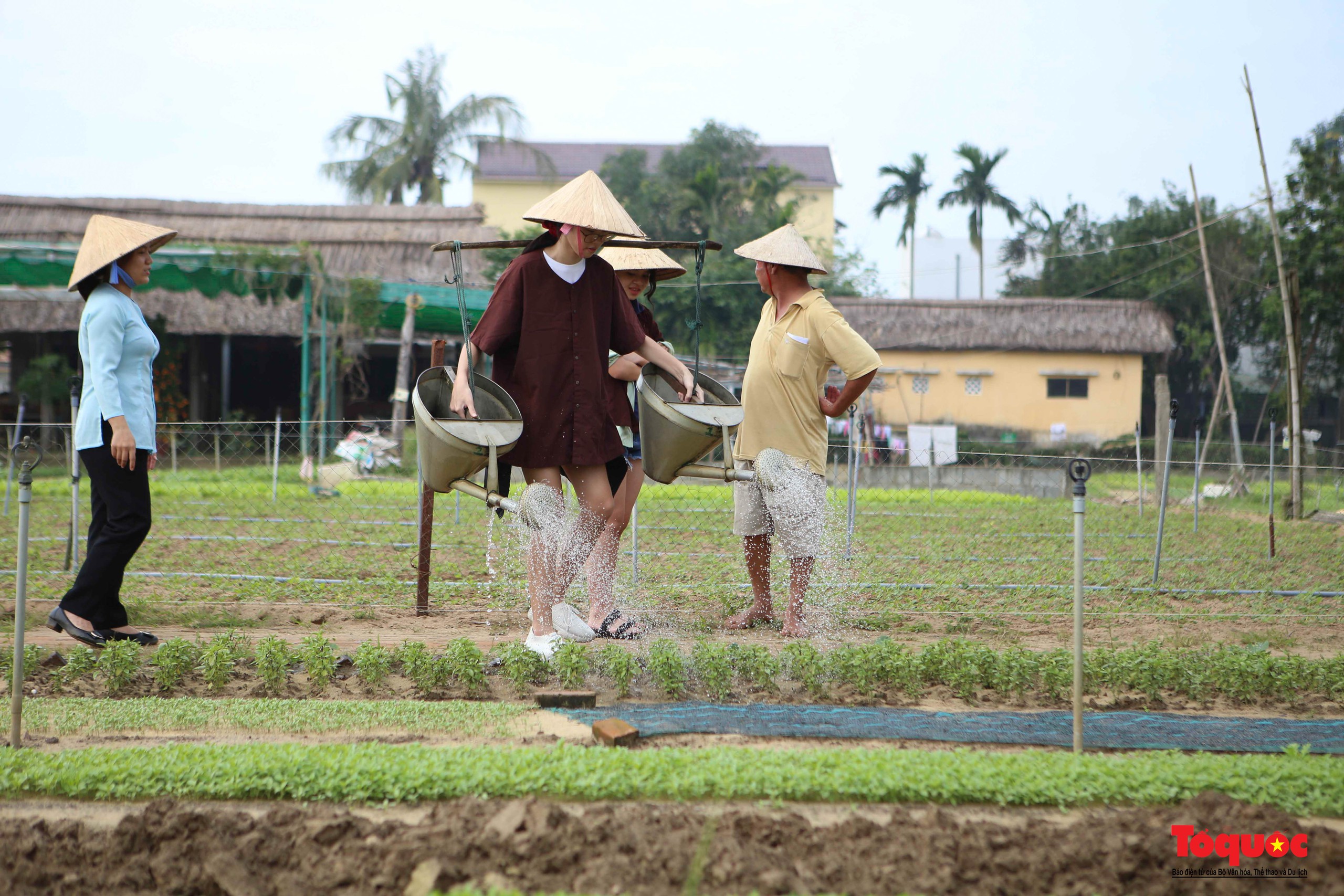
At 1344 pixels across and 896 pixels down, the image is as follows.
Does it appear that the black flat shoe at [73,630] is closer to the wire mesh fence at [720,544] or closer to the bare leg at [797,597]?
the wire mesh fence at [720,544]

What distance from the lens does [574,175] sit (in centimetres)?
3900

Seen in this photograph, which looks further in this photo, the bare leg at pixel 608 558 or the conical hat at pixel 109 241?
the bare leg at pixel 608 558

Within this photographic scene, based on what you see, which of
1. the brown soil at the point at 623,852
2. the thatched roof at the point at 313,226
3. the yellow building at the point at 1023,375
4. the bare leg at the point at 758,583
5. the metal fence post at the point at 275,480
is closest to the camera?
the brown soil at the point at 623,852

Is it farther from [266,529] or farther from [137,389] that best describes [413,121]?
[137,389]

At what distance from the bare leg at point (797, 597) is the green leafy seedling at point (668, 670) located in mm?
1082

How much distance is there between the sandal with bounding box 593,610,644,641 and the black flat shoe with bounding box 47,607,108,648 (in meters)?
2.03

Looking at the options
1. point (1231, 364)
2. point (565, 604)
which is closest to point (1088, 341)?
point (1231, 364)

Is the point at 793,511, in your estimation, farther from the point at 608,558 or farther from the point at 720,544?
the point at 720,544

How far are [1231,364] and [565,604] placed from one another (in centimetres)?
2757

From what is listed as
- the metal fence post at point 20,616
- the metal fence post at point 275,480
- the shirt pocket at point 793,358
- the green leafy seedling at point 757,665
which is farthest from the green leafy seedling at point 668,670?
the metal fence post at point 275,480

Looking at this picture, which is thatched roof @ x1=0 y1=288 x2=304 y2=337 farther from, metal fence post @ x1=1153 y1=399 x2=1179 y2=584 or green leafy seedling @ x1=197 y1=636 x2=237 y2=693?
green leafy seedling @ x1=197 y1=636 x2=237 y2=693

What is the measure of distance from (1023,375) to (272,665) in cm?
2372

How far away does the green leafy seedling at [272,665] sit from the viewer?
3932 mm

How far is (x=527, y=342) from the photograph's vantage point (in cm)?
434
